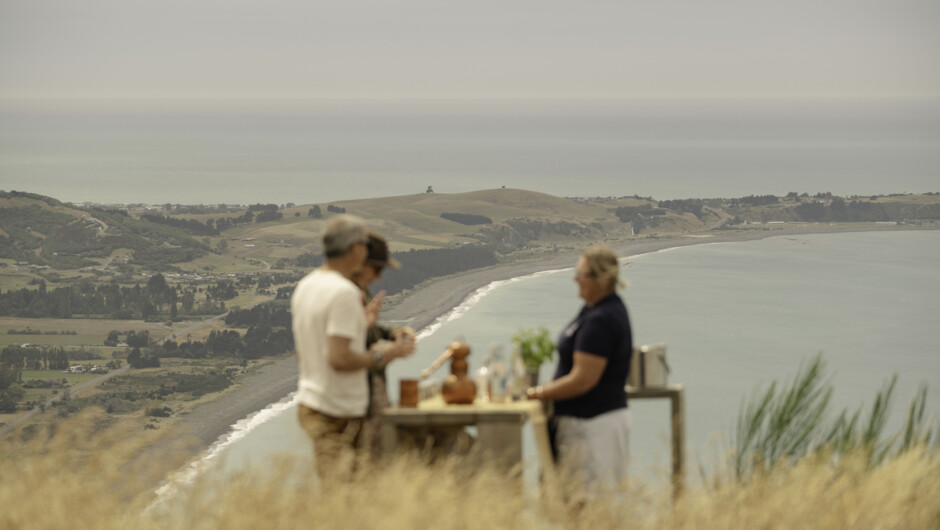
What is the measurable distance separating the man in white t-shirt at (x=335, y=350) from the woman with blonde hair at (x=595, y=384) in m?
0.89

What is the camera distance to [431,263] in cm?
17088

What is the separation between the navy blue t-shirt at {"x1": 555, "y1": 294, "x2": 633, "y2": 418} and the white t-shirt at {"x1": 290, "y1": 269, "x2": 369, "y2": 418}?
3.54ft

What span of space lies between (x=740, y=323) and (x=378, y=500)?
13310 cm

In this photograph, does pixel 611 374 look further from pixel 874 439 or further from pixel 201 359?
pixel 201 359

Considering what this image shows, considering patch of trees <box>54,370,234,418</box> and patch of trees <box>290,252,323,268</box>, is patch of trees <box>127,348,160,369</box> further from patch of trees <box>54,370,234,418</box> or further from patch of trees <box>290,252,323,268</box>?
patch of trees <box>290,252,323,268</box>

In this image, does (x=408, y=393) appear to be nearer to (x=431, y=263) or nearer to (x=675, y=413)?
(x=675, y=413)

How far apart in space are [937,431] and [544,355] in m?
3.10

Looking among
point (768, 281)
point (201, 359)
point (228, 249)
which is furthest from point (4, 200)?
point (768, 281)

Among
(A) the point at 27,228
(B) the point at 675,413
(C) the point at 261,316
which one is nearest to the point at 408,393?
(B) the point at 675,413

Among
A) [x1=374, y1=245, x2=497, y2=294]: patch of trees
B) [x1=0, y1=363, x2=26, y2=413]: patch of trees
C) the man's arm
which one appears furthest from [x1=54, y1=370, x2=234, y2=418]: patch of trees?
the man's arm

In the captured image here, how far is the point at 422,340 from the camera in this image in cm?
11706

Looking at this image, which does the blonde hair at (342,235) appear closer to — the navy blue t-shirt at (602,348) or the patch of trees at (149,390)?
the navy blue t-shirt at (602,348)

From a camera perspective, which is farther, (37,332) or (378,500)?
(37,332)

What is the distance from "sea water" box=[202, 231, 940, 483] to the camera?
9006 centimetres
